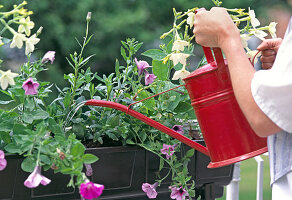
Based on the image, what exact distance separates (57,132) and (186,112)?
36 cm

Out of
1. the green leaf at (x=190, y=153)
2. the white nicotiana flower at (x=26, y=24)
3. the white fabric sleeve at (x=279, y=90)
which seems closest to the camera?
the white fabric sleeve at (x=279, y=90)

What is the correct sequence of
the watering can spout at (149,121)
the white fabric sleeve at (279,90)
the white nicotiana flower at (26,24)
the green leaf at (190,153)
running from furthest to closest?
the green leaf at (190,153) < the watering can spout at (149,121) < the white nicotiana flower at (26,24) < the white fabric sleeve at (279,90)

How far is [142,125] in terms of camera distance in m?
1.08

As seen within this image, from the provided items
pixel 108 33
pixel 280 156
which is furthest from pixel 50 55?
pixel 108 33

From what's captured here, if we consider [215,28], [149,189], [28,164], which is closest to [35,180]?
[28,164]

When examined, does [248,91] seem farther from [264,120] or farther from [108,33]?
[108,33]

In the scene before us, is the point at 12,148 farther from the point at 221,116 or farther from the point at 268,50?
the point at 268,50

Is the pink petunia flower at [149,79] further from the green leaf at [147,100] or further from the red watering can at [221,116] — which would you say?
the red watering can at [221,116]

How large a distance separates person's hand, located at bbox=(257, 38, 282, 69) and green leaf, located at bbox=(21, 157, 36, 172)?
0.53 m

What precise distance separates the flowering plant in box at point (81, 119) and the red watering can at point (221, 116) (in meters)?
0.12

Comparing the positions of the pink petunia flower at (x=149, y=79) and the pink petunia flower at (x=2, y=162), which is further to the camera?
the pink petunia flower at (x=149, y=79)

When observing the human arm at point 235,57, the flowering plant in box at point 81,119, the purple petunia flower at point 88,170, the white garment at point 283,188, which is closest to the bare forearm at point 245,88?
the human arm at point 235,57

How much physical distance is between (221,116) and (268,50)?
0.75 ft

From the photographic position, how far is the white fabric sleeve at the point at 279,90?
69cm
